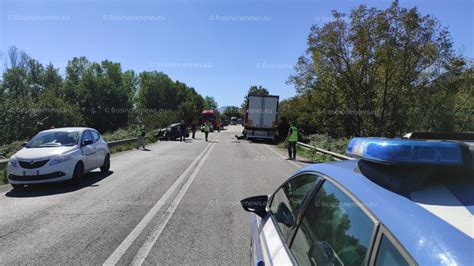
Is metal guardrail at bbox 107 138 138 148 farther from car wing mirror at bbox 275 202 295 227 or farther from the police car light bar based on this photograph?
the police car light bar

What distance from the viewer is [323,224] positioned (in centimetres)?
237

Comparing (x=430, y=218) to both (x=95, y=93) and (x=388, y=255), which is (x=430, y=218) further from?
(x=95, y=93)

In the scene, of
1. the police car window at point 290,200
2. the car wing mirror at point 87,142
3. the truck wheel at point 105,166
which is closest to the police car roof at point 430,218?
the police car window at point 290,200

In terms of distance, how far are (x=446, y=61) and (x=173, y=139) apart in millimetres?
24139

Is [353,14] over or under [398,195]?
over

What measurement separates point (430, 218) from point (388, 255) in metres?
0.22

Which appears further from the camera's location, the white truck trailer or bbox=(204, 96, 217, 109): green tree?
bbox=(204, 96, 217, 109): green tree

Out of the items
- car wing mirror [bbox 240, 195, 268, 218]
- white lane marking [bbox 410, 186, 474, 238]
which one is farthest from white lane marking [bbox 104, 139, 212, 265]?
white lane marking [bbox 410, 186, 474, 238]

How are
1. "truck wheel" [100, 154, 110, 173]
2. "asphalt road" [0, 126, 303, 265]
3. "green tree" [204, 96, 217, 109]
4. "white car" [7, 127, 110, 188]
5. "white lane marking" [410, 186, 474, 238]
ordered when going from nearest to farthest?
1. "white lane marking" [410, 186, 474, 238]
2. "asphalt road" [0, 126, 303, 265]
3. "white car" [7, 127, 110, 188]
4. "truck wheel" [100, 154, 110, 173]
5. "green tree" [204, 96, 217, 109]

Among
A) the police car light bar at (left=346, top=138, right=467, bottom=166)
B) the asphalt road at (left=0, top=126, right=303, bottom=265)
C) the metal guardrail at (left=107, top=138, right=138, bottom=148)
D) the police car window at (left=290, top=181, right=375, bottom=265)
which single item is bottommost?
the metal guardrail at (left=107, top=138, right=138, bottom=148)

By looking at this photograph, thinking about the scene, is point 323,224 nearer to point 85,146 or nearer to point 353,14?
point 85,146

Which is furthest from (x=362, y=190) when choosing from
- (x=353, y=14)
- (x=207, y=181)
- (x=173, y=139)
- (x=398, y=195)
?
(x=173, y=139)

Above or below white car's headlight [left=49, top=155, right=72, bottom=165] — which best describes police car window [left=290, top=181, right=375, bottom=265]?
above

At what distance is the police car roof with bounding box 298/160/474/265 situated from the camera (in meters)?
1.42
